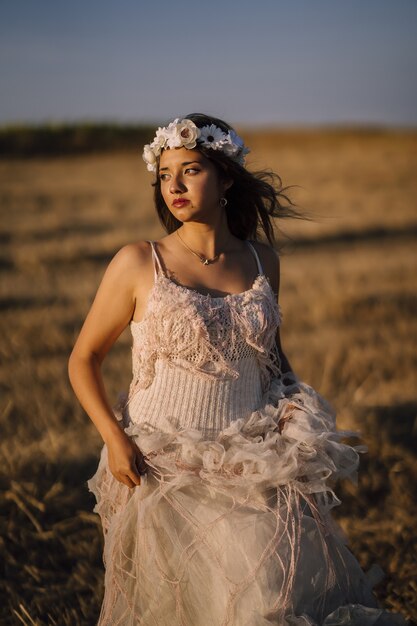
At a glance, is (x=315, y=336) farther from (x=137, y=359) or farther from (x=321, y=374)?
(x=137, y=359)

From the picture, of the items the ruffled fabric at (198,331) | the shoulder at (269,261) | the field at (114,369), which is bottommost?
the field at (114,369)

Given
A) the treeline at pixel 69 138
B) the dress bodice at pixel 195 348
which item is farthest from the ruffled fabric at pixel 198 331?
the treeline at pixel 69 138

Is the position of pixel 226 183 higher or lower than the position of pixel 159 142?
lower

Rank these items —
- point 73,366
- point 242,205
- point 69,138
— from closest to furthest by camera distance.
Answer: point 73,366 → point 242,205 → point 69,138

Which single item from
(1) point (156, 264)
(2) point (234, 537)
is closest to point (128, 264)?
(1) point (156, 264)

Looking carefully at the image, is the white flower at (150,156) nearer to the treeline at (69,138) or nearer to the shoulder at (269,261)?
the shoulder at (269,261)

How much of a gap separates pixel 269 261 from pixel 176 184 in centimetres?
50

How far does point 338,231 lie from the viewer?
13.2 meters

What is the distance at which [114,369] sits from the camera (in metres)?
6.21

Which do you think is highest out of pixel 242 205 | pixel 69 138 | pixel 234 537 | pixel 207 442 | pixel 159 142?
pixel 159 142

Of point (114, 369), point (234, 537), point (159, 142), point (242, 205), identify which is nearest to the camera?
point (234, 537)

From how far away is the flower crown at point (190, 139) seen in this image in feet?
9.09

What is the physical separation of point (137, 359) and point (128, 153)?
106 ft

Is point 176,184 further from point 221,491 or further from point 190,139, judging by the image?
point 221,491
